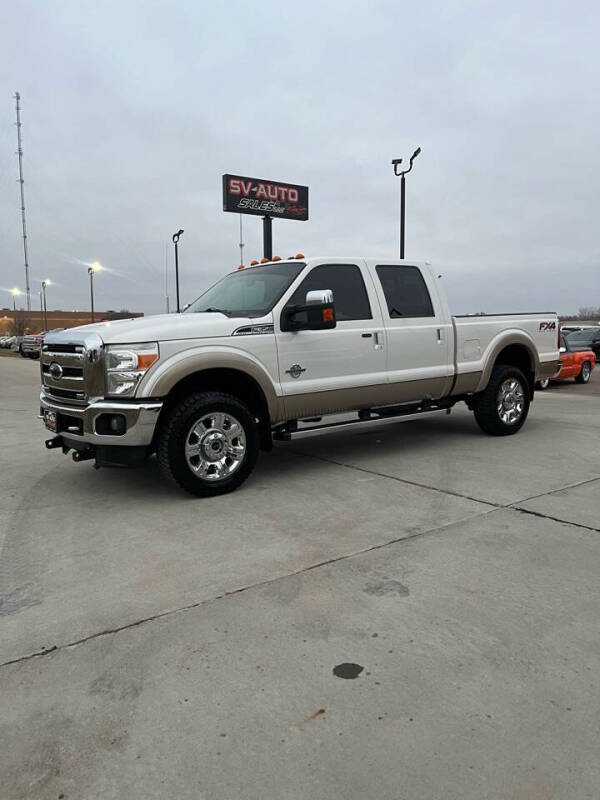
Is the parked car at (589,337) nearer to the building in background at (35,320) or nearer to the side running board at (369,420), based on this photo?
the side running board at (369,420)

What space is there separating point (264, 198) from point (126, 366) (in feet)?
89.5

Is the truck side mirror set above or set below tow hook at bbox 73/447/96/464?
above

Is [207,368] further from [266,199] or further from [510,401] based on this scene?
[266,199]

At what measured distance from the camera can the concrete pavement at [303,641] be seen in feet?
6.95

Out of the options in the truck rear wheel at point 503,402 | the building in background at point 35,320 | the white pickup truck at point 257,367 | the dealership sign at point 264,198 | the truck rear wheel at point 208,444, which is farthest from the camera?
the building in background at point 35,320

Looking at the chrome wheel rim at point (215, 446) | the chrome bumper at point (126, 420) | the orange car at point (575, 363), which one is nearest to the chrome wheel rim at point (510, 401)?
the chrome wheel rim at point (215, 446)

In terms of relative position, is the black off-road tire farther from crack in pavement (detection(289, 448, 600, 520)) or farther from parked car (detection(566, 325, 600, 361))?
crack in pavement (detection(289, 448, 600, 520))

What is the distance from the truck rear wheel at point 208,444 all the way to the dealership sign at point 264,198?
25.5 metres

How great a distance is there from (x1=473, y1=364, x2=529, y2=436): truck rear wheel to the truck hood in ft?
11.3

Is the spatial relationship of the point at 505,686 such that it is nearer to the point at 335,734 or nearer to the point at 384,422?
the point at 335,734

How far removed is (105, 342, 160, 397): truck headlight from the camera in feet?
16.0

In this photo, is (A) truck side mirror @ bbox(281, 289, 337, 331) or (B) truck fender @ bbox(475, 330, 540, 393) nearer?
(A) truck side mirror @ bbox(281, 289, 337, 331)

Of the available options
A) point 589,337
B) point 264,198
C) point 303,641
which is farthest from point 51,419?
point 264,198

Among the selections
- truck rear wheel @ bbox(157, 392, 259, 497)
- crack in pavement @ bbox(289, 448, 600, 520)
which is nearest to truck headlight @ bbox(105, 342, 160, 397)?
truck rear wheel @ bbox(157, 392, 259, 497)
